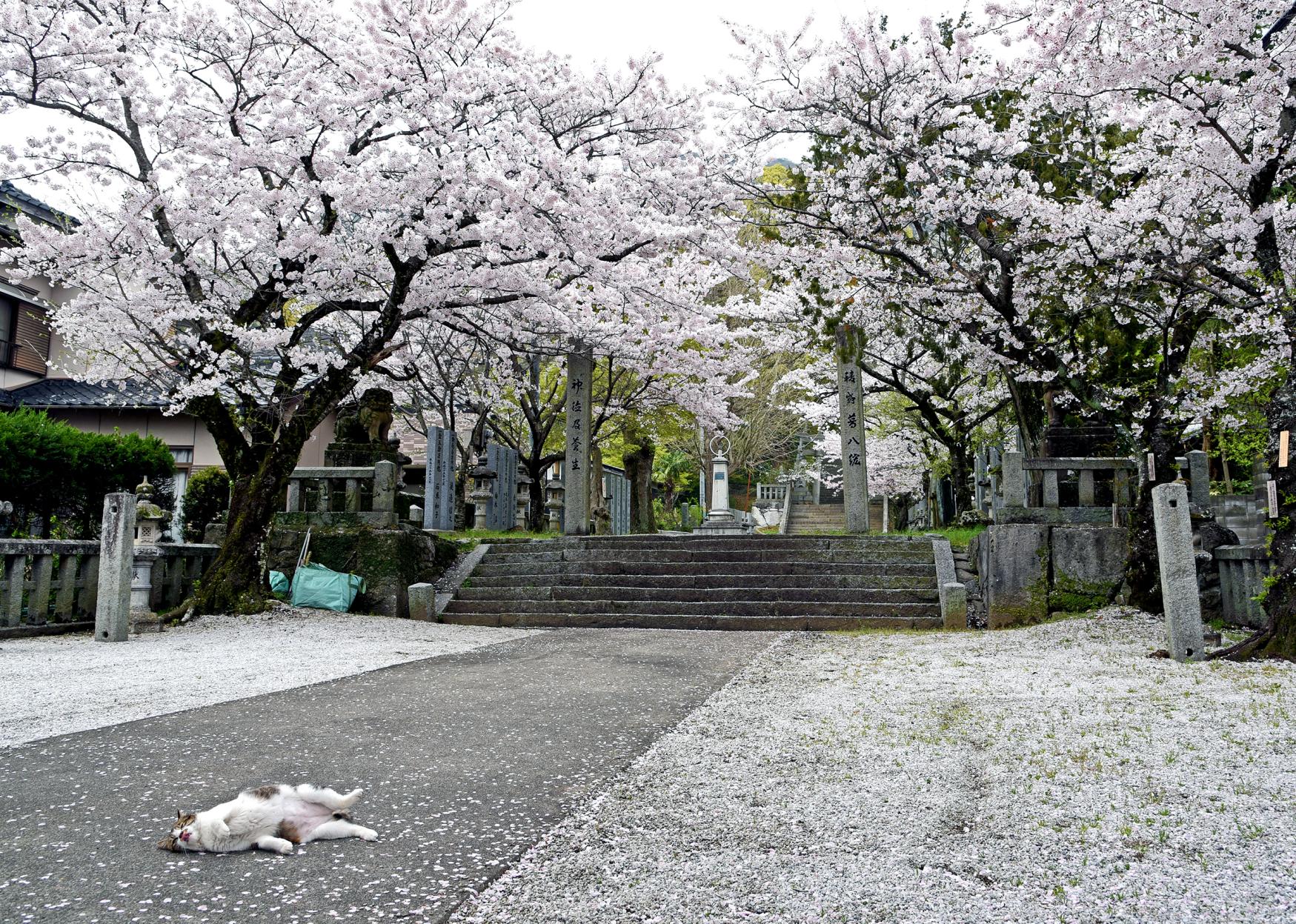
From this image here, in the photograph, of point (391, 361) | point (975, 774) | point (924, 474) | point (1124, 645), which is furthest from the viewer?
point (924, 474)

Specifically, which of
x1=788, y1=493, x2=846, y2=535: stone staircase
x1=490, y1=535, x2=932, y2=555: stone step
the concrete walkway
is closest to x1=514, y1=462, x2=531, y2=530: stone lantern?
x1=490, y1=535, x2=932, y2=555: stone step

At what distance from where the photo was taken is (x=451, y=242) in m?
10.0

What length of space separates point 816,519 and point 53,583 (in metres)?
23.7

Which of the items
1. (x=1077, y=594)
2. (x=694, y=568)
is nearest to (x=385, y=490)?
(x=694, y=568)

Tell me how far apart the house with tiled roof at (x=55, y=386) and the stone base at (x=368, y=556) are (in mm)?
6430

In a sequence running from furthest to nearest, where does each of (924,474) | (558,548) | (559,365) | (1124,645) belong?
(924,474), (559,365), (558,548), (1124,645)

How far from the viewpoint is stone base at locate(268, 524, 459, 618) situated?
36.6 feet

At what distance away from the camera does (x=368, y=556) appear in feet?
37.1

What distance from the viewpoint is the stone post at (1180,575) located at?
6031 millimetres

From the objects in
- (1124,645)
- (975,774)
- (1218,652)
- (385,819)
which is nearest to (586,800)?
(385,819)

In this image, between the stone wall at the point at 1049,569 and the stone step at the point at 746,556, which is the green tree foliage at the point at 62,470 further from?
the stone wall at the point at 1049,569

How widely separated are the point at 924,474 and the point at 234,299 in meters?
18.6

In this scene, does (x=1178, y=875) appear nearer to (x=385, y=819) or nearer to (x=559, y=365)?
(x=385, y=819)

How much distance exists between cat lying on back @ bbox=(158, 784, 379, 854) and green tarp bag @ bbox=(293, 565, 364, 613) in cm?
848
